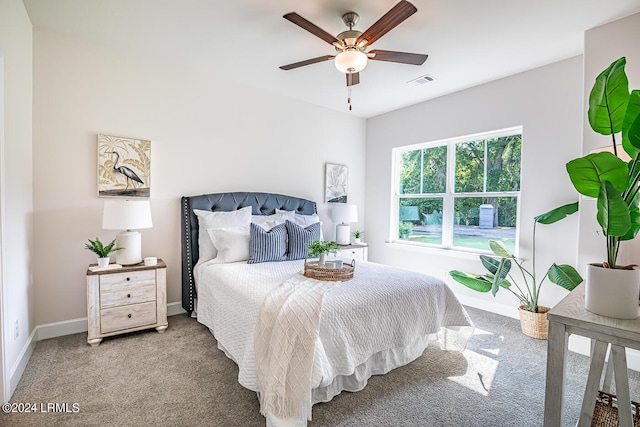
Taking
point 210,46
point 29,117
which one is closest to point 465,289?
point 210,46

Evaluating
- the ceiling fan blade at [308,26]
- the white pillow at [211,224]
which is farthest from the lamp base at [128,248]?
the ceiling fan blade at [308,26]

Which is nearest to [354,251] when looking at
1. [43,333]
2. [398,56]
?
[398,56]

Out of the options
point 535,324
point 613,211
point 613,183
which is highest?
point 613,183

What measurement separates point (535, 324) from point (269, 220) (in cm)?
290

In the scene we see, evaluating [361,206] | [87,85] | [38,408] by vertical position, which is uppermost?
[87,85]

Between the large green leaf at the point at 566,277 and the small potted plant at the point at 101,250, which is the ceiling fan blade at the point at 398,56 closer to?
the large green leaf at the point at 566,277

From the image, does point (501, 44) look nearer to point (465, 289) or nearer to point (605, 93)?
point (605, 93)

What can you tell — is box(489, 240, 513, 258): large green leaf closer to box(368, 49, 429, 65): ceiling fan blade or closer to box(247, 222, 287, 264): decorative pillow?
box(368, 49, 429, 65): ceiling fan blade

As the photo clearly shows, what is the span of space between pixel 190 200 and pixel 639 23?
4218 millimetres

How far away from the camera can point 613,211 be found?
105 centimetres

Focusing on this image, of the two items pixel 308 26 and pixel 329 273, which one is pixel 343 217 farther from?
pixel 308 26

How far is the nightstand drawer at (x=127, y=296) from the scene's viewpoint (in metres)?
2.61

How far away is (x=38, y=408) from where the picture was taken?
1794 millimetres

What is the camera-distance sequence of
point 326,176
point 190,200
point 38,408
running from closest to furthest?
point 38,408 → point 190,200 → point 326,176
